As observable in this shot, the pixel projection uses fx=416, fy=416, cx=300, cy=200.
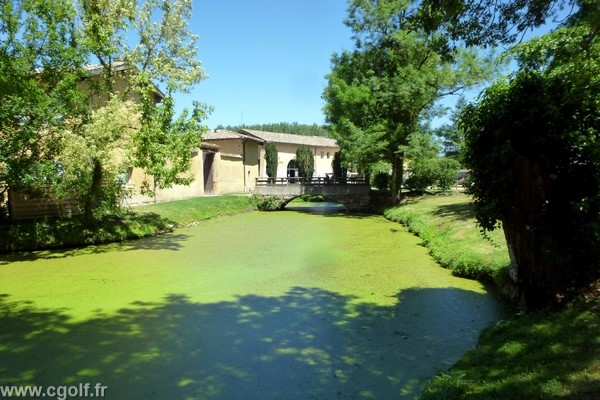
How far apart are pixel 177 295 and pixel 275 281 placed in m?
2.22

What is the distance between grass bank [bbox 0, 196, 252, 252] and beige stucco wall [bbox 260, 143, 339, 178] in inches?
723

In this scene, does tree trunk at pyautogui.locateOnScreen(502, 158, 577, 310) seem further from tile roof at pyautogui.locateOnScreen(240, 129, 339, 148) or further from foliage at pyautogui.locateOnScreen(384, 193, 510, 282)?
tile roof at pyautogui.locateOnScreen(240, 129, 339, 148)

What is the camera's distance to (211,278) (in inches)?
385

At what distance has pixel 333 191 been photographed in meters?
28.9

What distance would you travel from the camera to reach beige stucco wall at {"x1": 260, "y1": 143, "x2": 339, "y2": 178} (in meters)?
38.9

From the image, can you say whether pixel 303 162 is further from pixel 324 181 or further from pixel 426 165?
pixel 426 165

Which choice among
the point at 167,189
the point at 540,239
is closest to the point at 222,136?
the point at 167,189

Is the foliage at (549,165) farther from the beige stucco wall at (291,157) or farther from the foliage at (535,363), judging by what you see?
the beige stucco wall at (291,157)

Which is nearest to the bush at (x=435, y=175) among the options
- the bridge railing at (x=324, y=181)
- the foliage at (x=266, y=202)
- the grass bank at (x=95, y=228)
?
the bridge railing at (x=324, y=181)

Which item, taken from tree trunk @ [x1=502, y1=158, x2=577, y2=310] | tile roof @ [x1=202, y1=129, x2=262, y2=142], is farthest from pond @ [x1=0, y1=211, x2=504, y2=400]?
tile roof @ [x1=202, y1=129, x2=262, y2=142]

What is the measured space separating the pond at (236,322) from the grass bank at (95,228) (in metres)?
0.91

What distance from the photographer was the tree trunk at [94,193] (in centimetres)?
1352

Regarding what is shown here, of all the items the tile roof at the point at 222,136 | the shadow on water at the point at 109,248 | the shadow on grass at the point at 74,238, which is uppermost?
the tile roof at the point at 222,136

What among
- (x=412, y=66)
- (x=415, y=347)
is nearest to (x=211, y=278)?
(x=415, y=347)
